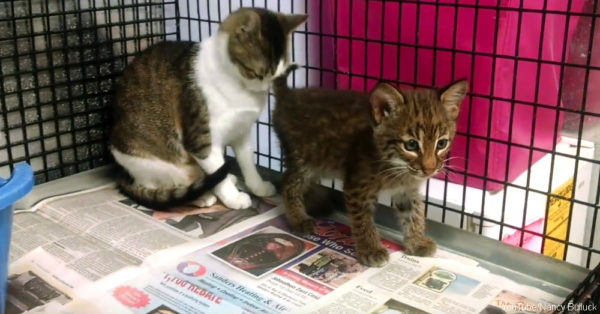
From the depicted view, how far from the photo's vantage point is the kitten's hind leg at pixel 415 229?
4.06ft

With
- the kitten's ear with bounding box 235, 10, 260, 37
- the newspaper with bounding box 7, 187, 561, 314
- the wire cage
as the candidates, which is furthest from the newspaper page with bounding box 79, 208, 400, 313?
the kitten's ear with bounding box 235, 10, 260, 37

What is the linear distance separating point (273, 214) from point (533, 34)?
708 millimetres

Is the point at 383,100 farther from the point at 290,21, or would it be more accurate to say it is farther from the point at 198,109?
the point at 198,109

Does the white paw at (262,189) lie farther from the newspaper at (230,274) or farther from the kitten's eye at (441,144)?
the kitten's eye at (441,144)

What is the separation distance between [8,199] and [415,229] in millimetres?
757

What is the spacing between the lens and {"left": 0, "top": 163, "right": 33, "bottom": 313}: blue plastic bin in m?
0.91

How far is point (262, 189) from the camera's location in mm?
1537

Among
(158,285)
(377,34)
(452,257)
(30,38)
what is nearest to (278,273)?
(158,285)

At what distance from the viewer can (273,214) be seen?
1435 millimetres

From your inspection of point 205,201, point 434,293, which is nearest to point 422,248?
point 434,293

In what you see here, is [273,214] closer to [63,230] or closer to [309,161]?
[309,161]

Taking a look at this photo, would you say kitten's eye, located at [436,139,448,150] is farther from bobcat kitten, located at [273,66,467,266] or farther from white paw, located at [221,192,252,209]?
white paw, located at [221,192,252,209]

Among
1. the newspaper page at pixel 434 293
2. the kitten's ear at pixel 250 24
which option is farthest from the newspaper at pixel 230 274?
the kitten's ear at pixel 250 24

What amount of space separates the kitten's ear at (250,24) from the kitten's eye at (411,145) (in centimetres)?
44
